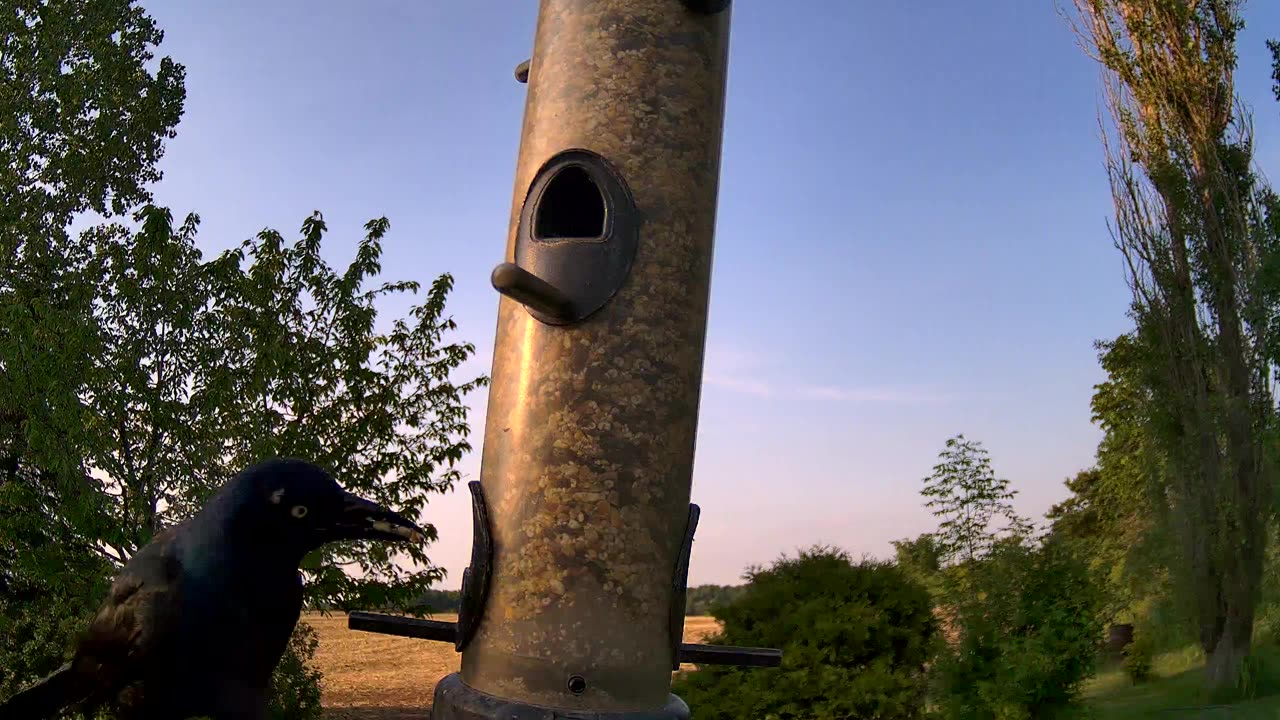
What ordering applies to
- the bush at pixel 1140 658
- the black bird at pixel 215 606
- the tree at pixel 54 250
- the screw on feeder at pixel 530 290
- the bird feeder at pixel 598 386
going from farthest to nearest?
the bush at pixel 1140 658, the tree at pixel 54 250, the bird feeder at pixel 598 386, the screw on feeder at pixel 530 290, the black bird at pixel 215 606

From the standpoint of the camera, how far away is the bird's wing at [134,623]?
2705 millimetres

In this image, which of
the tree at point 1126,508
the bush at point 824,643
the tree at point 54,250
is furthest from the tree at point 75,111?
the tree at point 1126,508

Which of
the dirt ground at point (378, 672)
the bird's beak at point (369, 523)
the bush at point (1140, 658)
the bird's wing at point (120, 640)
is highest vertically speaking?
the bird's beak at point (369, 523)

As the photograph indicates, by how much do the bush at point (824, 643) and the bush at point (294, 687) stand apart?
5.12 metres

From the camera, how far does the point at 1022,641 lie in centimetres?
1078

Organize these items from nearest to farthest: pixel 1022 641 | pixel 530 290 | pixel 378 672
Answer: pixel 530 290 → pixel 1022 641 → pixel 378 672

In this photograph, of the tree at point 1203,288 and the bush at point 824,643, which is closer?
the bush at point 824,643

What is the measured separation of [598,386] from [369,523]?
0.93 metres

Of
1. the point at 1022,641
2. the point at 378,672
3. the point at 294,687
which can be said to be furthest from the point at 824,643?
the point at 378,672

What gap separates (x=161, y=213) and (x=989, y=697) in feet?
31.8

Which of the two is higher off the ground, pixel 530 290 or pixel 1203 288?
pixel 1203 288

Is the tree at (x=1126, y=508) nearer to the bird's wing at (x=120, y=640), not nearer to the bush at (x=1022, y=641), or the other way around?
the bush at (x=1022, y=641)

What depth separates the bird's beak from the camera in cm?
273

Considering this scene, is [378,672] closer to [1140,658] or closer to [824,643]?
[1140,658]
